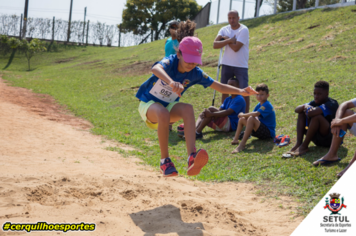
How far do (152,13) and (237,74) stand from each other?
34652 mm

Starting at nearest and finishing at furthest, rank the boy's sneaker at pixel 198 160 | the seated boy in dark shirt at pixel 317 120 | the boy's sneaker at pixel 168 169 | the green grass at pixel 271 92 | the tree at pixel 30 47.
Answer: the boy's sneaker at pixel 198 160, the boy's sneaker at pixel 168 169, the green grass at pixel 271 92, the seated boy in dark shirt at pixel 317 120, the tree at pixel 30 47

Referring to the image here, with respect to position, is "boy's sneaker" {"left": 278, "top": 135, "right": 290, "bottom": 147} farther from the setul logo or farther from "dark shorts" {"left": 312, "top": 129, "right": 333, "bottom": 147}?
the setul logo

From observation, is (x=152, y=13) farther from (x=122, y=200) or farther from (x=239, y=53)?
(x=122, y=200)

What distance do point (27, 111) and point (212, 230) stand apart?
30.8 feet

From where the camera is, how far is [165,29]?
41.2 metres

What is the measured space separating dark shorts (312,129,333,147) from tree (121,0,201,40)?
35401 millimetres

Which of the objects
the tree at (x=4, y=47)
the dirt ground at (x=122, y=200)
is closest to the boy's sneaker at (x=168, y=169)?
the dirt ground at (x=122, y=200)

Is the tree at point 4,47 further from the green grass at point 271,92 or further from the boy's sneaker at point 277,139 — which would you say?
the boy's sneaker at point 277,139

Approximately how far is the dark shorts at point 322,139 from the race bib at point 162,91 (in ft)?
9.03

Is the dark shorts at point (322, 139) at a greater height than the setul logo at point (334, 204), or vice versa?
the dark shorts at point (322, 139)

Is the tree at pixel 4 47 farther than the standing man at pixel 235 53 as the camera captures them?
Yes

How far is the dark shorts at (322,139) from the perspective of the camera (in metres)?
5.37

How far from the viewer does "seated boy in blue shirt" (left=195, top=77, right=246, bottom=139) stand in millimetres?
7484

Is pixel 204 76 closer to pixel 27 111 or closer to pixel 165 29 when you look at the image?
pixel 27 111
